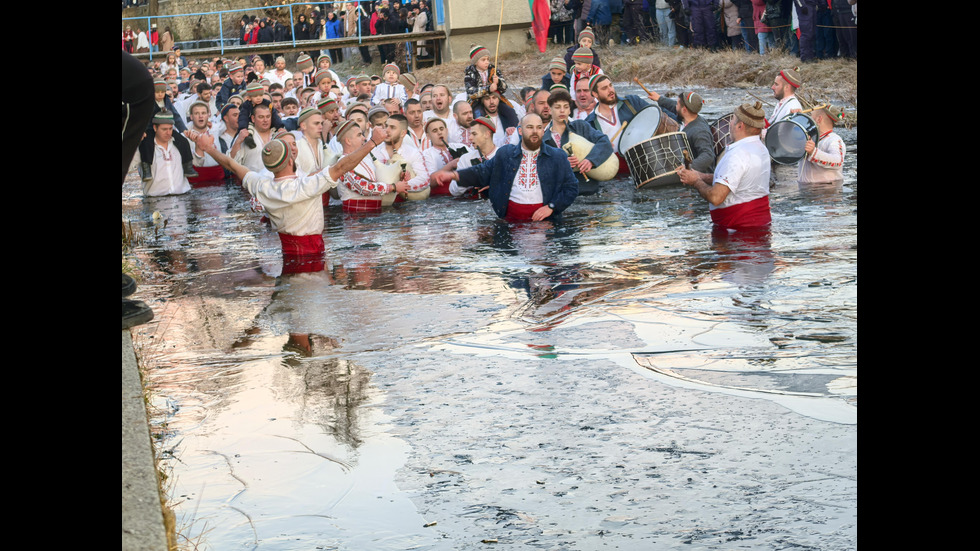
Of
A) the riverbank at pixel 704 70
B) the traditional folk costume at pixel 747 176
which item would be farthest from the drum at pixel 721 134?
the riverbank at pixel 704 70

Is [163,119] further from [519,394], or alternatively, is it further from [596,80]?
[519,394]

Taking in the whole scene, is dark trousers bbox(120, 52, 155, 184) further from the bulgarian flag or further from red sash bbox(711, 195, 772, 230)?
the bulgarian flag

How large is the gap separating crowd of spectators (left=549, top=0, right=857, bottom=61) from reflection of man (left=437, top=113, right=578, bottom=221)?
5804mm

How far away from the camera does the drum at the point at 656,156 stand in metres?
12.4

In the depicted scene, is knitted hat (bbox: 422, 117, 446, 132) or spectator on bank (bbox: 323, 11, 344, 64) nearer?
knitted hat (bbox: 422, 117, 446, 132)

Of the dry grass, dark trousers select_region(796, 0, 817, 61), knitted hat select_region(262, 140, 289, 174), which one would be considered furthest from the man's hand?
dark trousers select_region(796, 0, 817, 61)

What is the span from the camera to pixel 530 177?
37.8 feet

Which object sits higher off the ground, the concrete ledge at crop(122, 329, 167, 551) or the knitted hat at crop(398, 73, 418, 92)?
the knitted hat at crop(398, 73, 418, 92)

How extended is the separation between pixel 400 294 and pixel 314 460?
3738mm

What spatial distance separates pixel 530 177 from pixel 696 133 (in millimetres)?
2228

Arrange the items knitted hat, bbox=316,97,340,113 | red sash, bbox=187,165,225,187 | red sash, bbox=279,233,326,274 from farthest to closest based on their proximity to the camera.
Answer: red sash, bbox=187,165,225,187, knitted hat, bbox=316,97,340,113, red sash, bbox=279,233,326,274

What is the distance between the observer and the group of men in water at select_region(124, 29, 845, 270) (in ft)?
31.9
